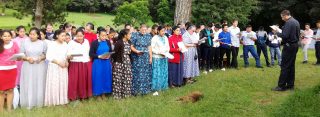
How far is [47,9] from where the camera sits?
15.7m

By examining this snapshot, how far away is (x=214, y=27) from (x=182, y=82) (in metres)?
2.94

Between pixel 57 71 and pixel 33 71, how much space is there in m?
0.44


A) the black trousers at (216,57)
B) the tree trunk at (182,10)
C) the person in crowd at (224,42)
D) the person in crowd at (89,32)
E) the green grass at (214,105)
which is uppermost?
the tree trunk at (182,10)

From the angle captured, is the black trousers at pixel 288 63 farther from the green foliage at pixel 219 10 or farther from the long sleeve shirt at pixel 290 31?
the green foliage at pixel 219 10

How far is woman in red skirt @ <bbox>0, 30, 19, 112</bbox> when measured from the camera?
6.75 metres

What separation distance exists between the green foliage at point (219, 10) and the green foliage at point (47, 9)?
55.3 feet

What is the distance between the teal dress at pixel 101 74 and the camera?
7.89 metres

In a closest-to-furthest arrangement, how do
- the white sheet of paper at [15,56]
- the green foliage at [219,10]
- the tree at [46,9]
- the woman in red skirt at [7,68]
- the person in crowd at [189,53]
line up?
the white sheet of paper at [15,56] < the woman in red skirt at [7,68] < the person in crowd at [189,53] < the tree at [46,9] < the green foliage at [219,10]

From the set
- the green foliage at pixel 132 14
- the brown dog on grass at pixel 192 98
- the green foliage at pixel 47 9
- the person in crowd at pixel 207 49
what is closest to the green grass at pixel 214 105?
the brown dog on grass at pixel 192 98

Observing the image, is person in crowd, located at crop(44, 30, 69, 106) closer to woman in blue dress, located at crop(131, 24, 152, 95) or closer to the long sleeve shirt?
woman in blue dress, located at crop(131, 24, 152, 95)

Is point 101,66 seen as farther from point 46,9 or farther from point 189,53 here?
point 46,9

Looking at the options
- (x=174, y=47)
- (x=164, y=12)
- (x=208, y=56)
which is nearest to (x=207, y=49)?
(x=208, y=56)

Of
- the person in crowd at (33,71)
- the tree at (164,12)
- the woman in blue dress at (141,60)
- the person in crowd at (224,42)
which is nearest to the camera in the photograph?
the person in crowd at (33,71)

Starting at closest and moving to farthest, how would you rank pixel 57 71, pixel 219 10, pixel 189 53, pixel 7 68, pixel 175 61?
pixel 7 68
pixel 57 71
pixel 175 61
pixel 189 53
pixel 219 10
